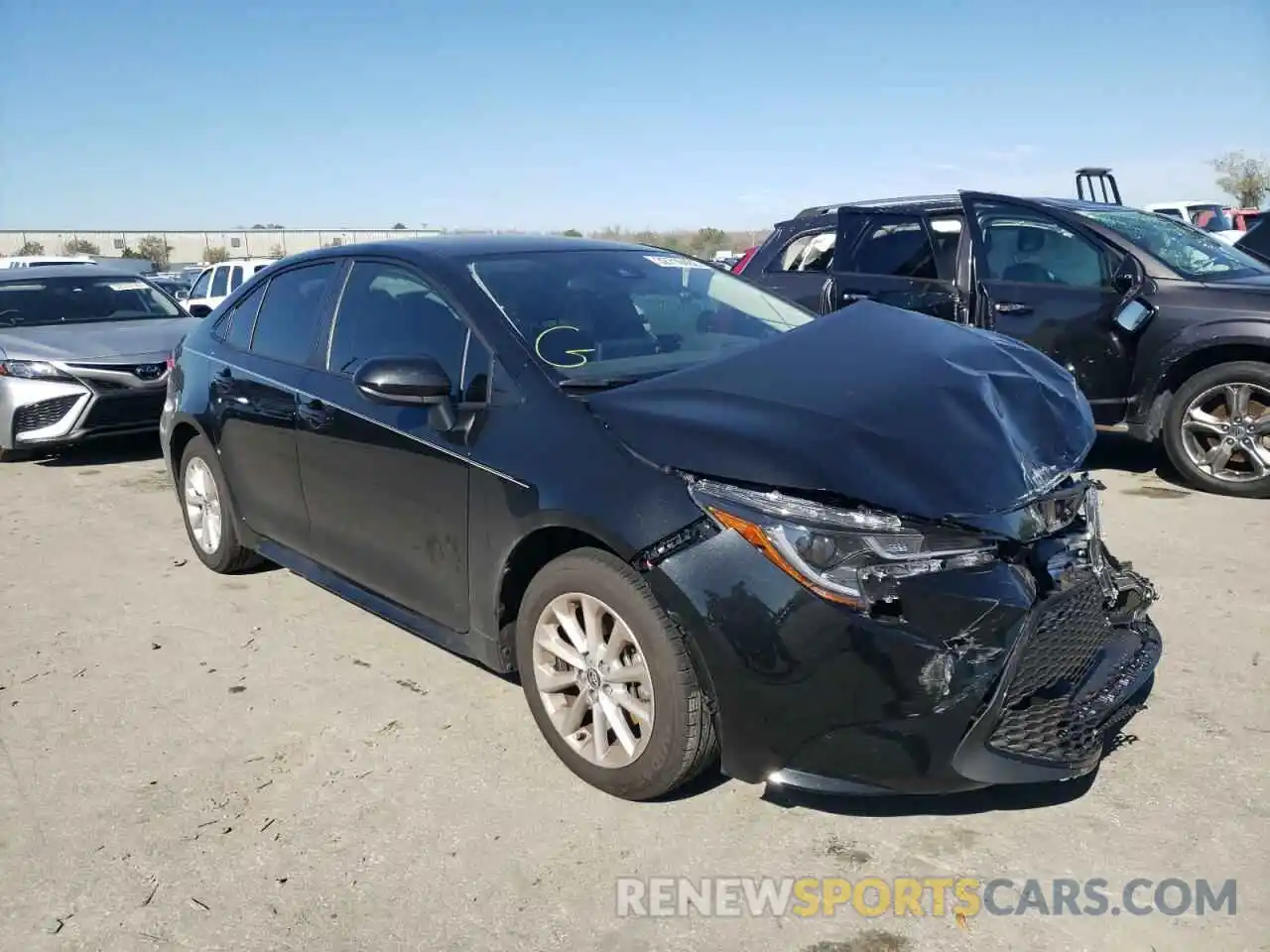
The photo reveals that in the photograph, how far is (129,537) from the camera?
6223 millimetres

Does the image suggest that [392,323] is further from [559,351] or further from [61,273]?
[61,273]

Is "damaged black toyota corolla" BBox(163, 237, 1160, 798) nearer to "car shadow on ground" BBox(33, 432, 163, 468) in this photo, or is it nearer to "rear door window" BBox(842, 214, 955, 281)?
"rear door window" BBox(842, 214, 955, 281)

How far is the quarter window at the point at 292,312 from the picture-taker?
441 cm

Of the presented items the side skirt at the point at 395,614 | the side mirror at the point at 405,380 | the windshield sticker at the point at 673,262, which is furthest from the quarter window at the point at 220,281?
the side mirror at the point at 405,380

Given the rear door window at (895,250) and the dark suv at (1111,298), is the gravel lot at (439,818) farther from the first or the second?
the rear door window at (895,250)

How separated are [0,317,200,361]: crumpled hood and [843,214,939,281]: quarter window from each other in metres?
5.05

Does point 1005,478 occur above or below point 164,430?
above

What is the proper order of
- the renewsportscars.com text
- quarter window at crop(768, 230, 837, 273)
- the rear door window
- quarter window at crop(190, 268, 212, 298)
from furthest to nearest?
Answer: quarter window at crop(190, 268, 212, 298) < quarter window at crop(768, 230, 837, 273) < the rear door window < the renewsportscars.com text

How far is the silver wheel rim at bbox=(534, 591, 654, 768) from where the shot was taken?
2.96m

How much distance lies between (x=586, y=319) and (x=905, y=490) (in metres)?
1.43

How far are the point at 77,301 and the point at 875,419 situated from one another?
8.68 m

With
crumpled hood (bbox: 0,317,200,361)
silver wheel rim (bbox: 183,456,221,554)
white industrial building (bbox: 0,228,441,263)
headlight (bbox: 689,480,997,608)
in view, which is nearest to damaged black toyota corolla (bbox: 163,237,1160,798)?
headlight (bbox: 689,480,997,608)

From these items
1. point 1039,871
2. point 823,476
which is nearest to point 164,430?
point 823,476

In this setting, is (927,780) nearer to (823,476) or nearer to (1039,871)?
(1039,871)
